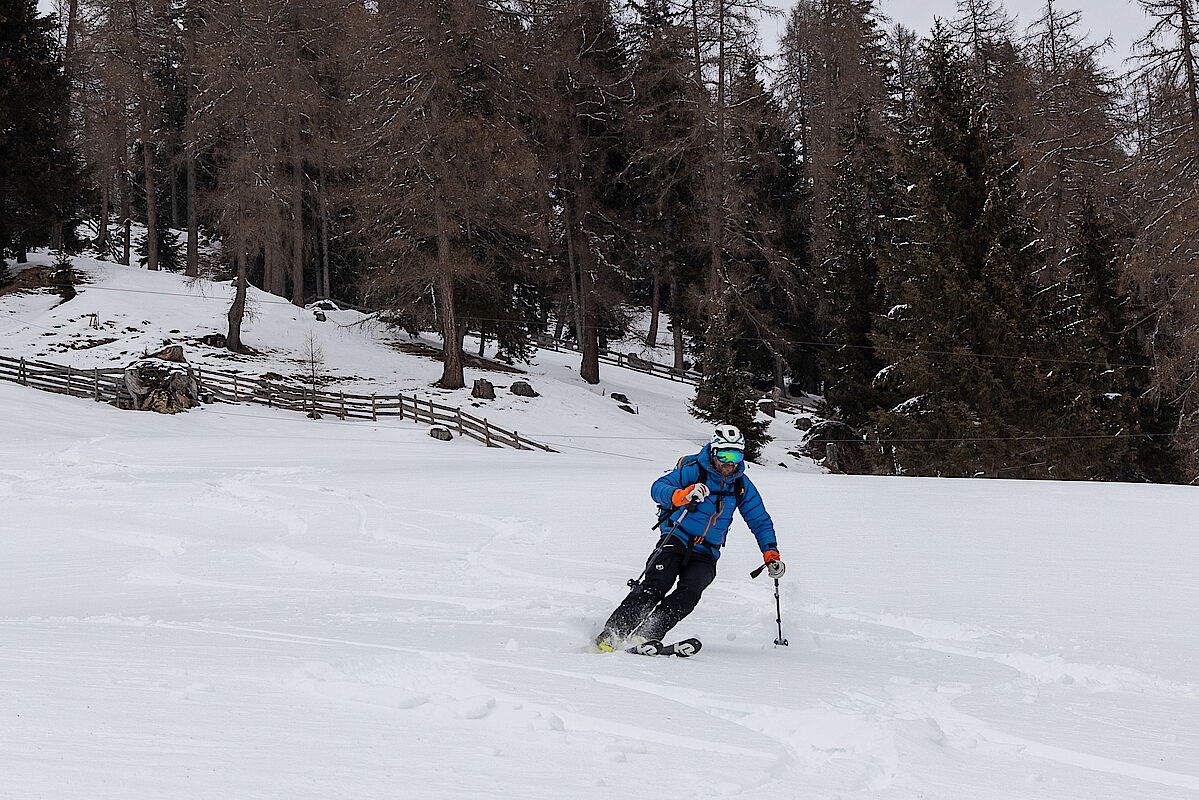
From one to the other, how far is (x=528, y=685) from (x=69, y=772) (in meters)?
2.39

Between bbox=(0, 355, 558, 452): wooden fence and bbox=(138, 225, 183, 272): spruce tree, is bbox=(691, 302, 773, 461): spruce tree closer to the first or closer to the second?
bbox=(0, 355, 558, 452): wooden fence

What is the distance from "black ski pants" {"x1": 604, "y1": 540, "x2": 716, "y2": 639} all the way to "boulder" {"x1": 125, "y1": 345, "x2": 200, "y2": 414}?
81.1 feet

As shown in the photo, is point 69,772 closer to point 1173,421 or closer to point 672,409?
point 1173,421

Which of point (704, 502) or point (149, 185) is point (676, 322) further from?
point (704, 502)

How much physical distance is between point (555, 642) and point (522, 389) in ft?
83.5

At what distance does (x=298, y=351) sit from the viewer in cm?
3475

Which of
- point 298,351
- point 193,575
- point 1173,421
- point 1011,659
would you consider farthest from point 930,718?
point 298,351

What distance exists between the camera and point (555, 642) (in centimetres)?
668

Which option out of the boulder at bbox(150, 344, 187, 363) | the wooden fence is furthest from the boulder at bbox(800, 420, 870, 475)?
the boulder at bbox(150, 344, 187, 363)

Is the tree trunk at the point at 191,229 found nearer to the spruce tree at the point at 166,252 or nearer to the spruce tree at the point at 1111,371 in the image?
the spruce tree at the point at 166,252

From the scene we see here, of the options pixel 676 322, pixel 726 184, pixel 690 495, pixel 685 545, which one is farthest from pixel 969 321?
pixel 676 322

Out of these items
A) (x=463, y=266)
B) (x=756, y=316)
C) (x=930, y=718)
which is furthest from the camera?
(x=756, y=316)

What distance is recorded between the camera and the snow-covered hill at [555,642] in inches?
150

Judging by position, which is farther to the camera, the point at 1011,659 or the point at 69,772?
the point at 1011,659
